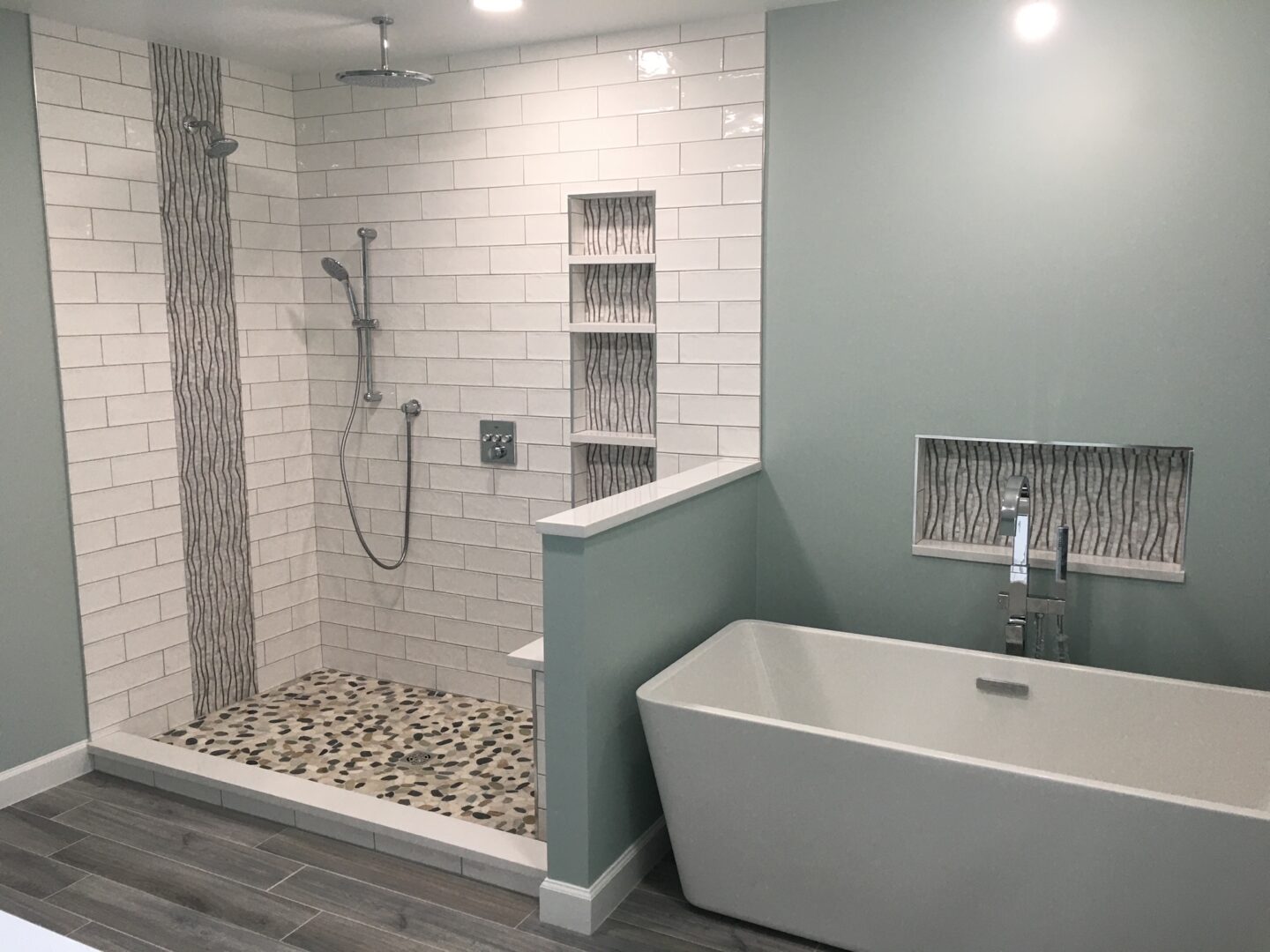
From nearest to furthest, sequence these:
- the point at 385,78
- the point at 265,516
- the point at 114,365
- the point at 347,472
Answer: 1. the point at 385,78
2. the point at 114,365
3. the point at 265,516
4. the point at 347,472

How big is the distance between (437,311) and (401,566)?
1104 millimetres

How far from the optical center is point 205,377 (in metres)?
4.30

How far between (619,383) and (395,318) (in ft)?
3.30

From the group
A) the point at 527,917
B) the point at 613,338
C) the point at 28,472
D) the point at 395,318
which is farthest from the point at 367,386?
the point at 527,917

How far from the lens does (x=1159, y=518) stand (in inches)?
134

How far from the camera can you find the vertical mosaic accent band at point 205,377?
4117 millimetres

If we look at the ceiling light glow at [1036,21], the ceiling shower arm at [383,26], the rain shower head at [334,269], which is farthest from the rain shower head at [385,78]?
the ceiling light glow at [1036,21]

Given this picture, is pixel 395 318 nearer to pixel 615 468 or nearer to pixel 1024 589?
pixel 615 468

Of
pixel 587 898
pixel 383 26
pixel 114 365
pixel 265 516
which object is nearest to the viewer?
pixel 587 898

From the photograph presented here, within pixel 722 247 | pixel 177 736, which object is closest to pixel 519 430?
pixel 722 247

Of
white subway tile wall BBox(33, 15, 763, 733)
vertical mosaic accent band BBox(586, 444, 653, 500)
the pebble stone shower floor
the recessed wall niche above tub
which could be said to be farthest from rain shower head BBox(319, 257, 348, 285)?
the recessed wall niche above tub

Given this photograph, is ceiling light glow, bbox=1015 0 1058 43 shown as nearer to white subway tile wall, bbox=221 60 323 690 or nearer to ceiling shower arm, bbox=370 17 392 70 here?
ceiling shower arm, bbox=370 17 392 70

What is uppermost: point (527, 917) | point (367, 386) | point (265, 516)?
point (367, 386)

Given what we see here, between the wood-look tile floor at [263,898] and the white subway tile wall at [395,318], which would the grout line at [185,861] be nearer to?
the wood-look tile floor at [263,898]
